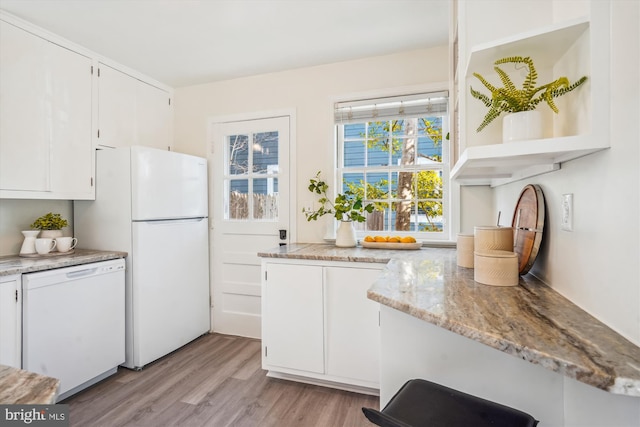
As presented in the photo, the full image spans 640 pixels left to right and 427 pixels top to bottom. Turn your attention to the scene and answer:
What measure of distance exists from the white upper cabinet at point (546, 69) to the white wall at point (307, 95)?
4.55 ft

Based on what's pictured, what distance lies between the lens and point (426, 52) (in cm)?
261

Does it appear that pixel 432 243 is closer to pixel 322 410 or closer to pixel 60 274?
pixel 322 410

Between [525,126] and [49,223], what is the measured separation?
10.0ft

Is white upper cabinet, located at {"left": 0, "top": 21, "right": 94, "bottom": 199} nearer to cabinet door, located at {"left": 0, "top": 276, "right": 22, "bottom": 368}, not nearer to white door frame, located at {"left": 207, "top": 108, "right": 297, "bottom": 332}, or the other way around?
cabinet door, located at {"left": 0, "top": 276, "right": 22, "bottom": 368}

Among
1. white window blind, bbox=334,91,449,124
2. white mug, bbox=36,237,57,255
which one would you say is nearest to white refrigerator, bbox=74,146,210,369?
white mug, bbox=36,237,57,255

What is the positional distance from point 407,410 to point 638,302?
2.03 feet

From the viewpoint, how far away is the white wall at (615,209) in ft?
2.34

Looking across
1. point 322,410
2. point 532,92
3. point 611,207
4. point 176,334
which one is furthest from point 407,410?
point 176,334

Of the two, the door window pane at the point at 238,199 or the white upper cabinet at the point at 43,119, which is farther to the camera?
the door window pane at the point at 238,199

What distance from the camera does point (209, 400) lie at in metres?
2.09

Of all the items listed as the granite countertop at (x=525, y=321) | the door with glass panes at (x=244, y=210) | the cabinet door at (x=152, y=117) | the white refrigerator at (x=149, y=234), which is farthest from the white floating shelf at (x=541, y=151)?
the cabinet door at (x=152, y=117)

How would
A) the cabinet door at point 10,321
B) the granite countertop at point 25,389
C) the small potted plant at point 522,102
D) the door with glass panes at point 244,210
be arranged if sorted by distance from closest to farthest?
the granite countertop at point 25,389 → the small potted plant at point 522,102 → the cabinet door at point 10,321 → the door with glass panes at point 244,210

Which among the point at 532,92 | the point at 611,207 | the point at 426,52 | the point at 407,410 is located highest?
the point at 426,52

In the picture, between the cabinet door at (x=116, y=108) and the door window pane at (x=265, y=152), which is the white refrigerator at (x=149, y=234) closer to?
the cabinet door at (x=116, y=108)
